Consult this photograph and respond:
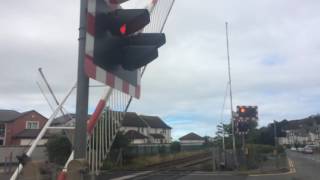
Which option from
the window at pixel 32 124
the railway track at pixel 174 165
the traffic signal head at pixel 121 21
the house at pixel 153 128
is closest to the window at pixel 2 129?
the window at pixel 32 124

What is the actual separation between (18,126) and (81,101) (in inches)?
2746

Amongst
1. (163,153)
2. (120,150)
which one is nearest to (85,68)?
(120,150)

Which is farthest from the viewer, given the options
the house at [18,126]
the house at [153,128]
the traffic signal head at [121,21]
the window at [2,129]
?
the house at [153,128]

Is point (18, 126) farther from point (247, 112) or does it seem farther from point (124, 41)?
point (124, 41)

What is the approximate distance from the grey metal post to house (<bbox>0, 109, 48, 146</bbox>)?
212 ft

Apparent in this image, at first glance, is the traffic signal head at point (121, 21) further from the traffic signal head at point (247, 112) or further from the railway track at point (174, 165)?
the railway track at point (174, 165)

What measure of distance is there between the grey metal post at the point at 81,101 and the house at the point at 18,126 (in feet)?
212

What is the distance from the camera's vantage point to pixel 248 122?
90.6ft

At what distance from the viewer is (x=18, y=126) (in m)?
70.2

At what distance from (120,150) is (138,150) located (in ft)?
21.3

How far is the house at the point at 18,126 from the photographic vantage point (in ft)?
224

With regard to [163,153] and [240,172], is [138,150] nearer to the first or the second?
[163,153]

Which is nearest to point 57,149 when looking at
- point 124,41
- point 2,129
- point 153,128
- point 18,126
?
point 124,41

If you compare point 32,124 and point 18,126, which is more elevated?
point 32,124
